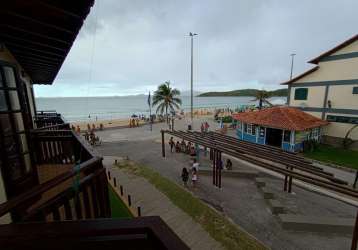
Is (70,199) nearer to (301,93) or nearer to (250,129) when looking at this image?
(250,129)

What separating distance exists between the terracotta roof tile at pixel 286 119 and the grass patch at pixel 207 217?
12.6 metres

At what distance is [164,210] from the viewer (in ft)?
31.8

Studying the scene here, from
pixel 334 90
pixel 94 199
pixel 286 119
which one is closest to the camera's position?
pixel 94 199

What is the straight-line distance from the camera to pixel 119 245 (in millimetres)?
1457

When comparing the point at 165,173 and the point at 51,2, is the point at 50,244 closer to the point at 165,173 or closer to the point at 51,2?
the point at 51,2

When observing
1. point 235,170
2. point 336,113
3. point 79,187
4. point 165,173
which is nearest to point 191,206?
point 165,173

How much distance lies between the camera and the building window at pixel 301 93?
22.0 metres

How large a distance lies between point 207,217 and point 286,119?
1494cm

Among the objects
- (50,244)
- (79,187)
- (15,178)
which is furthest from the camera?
(15,178)

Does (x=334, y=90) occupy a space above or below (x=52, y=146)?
above

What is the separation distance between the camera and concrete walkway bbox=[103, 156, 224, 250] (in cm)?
763

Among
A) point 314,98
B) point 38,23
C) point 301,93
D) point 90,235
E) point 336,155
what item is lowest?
point 336,155

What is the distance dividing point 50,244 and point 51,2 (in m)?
2.93

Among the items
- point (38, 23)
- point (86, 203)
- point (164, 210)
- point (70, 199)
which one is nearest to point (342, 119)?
point (164, 210)
